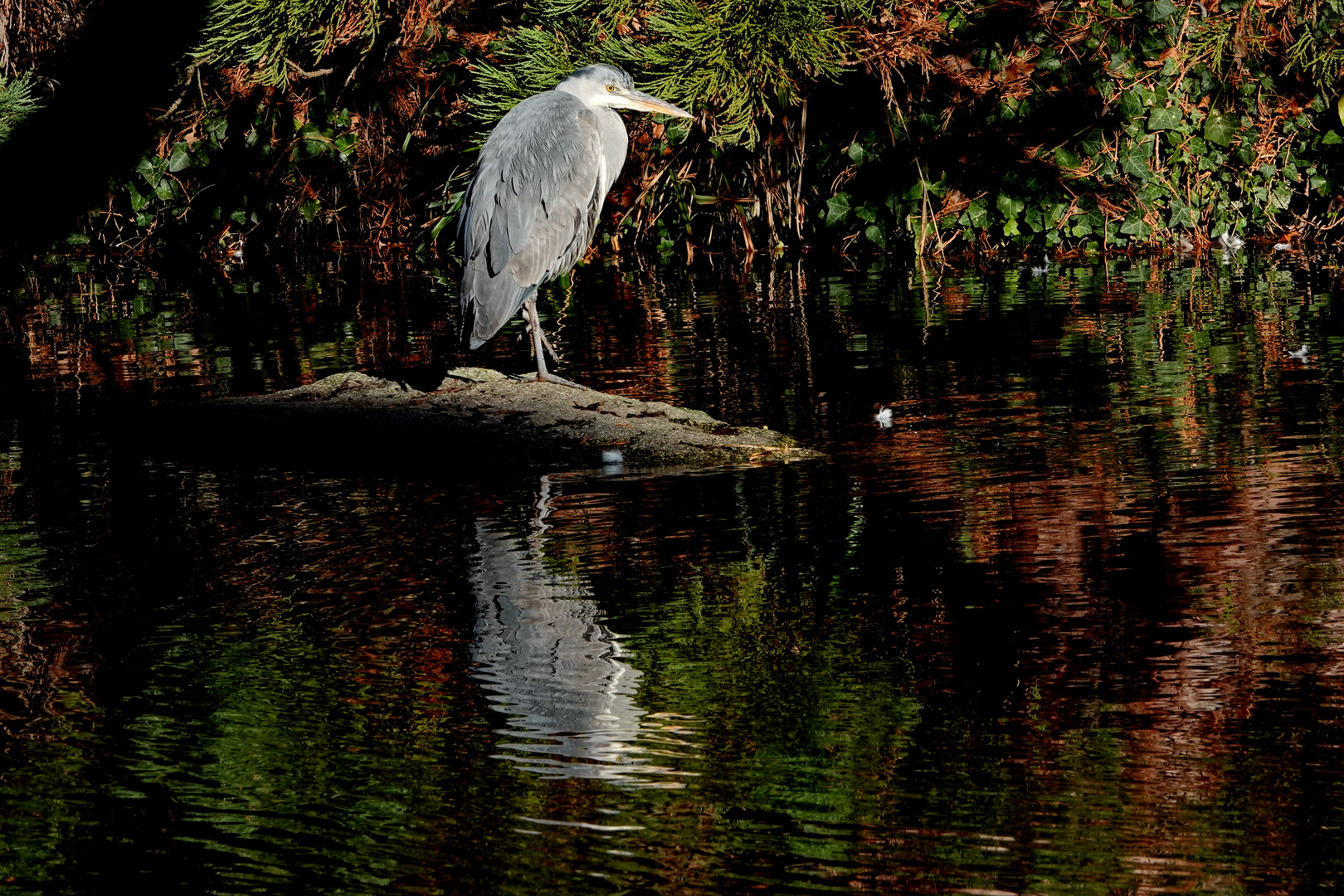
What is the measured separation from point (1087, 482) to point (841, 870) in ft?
7.45

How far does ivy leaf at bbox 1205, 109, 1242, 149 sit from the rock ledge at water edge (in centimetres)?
609

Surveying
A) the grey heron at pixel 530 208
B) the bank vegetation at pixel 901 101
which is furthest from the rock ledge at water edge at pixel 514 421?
the bank vegetation at pixel 901 101

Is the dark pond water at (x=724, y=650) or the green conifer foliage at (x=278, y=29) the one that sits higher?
the green conifer foliage at (x=278, y=29)

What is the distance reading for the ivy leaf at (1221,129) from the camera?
10172 mm

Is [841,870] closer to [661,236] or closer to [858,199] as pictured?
[858,199]

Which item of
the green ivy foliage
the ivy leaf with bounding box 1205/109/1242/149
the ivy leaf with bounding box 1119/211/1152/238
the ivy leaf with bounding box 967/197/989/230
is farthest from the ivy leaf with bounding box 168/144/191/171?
the ivy leaf with bounding box 1205/109/1242/149

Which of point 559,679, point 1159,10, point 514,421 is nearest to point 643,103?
point 514,421

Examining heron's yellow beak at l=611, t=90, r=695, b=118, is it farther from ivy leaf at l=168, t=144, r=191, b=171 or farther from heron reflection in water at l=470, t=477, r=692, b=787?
ivy leaf at l=168, t=144, r=191, b=171

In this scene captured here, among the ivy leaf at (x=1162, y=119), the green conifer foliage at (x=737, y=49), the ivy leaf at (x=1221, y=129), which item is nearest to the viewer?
the green conifer foliage at (x=737, y=49)

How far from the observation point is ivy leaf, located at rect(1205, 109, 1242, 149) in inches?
400

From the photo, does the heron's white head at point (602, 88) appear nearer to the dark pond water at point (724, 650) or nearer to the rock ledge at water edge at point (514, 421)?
the dark pond water at point (724, 650)

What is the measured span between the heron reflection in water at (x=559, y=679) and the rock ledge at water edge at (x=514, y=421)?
1036 mm

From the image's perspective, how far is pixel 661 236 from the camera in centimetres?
1149

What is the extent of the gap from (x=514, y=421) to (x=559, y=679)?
91.0 inches
